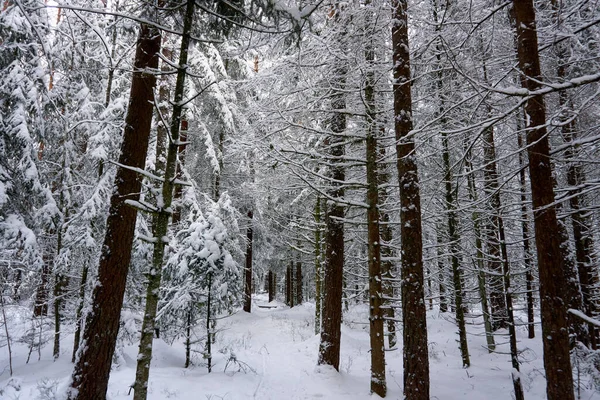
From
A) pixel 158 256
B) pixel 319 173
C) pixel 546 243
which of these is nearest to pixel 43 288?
pixel 319 173

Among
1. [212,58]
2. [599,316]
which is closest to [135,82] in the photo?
[212,58]

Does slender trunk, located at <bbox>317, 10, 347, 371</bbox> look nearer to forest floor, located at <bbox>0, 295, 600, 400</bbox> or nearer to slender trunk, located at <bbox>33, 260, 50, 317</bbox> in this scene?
forest floor, located at <bbox>0, 295, 600, 400</bbox>

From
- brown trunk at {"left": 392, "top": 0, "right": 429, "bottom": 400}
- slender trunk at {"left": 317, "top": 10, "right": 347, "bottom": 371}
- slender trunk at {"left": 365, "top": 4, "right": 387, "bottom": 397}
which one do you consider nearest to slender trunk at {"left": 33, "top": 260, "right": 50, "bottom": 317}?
slender trunk at {"left": 317, "top": 10, "right": 347, "bottom": 371}

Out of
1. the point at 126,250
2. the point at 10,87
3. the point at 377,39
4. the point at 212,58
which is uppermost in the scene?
the point at 212,58

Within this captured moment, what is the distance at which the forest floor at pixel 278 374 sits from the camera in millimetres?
6781

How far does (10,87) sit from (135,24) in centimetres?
422

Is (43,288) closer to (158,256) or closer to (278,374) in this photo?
(278,374)

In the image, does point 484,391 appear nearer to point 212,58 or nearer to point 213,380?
point 213,380

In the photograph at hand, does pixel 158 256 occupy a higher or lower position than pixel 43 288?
higher

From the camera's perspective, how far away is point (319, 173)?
29.1ft

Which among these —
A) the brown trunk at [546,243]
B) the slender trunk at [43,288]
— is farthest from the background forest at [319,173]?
the slender trunk at [43,288]

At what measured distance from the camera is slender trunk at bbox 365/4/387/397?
6742 millimetres

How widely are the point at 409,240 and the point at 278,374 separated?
539 cm

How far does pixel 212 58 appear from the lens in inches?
552
